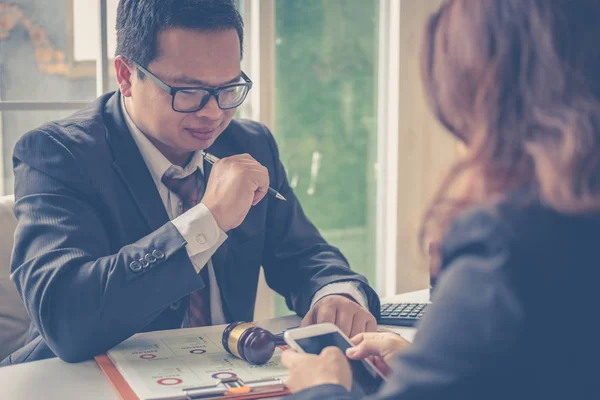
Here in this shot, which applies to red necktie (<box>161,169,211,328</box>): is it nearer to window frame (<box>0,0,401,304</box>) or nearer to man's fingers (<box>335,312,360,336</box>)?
man's fingers (<box>335,312,360,336</box>)

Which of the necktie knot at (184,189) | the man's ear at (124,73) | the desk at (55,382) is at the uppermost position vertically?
the man's ear at (124,73)

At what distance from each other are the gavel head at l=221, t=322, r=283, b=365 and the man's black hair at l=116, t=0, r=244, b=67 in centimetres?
68

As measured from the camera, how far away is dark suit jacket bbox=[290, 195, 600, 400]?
70 centimetres

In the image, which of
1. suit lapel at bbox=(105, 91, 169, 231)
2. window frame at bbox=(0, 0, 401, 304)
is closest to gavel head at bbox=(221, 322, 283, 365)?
suit lapel at bbox=(105, 91, 169, 231)

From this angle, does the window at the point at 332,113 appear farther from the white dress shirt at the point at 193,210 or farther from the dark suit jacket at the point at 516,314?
the dark suit jacket at the point at 516,314

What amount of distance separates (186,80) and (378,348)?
76 cm

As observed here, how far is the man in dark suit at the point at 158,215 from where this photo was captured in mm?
1382

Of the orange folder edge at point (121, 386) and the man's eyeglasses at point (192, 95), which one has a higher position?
the man's eyeglasses at point (192, 95)

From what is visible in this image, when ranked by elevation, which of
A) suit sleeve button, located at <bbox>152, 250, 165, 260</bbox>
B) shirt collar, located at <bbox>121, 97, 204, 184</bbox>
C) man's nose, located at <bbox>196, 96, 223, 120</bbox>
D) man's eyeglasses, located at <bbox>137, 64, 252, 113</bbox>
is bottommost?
suit sleeve button, located at <bbox>152, 250, 165, 260</bbox>

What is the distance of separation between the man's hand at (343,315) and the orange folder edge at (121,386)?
33cm

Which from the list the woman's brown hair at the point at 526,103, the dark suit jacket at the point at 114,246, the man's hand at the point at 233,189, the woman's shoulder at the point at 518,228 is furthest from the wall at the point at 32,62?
the woman's shoulder at the point at 518,228

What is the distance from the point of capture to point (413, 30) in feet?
10.2

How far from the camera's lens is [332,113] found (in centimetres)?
308

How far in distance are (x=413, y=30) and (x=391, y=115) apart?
0.36 metres
